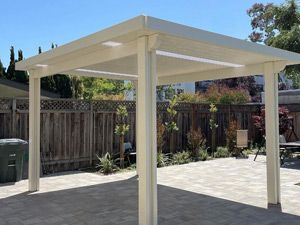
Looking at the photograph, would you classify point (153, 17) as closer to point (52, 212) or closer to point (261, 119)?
point (52, 212)

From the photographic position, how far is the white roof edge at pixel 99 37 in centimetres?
412

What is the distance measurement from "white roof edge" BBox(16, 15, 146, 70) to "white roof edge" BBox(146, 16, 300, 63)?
0.49 ft

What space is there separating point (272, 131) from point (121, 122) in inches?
205

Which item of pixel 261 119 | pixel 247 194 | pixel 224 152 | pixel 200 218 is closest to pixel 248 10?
pixel 261 119

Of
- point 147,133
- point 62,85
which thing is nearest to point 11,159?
point 147,133

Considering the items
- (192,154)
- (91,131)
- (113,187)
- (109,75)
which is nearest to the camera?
(113,187)

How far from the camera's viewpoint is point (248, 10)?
25.0 meters

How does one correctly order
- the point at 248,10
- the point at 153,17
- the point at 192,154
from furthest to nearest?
the point at 248,10
the point at 192,154
the point at 153,17

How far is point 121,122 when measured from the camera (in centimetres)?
1038

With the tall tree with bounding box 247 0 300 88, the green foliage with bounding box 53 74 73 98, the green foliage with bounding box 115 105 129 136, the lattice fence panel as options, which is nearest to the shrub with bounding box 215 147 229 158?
the tall tree with bounding box 247 0 300 88

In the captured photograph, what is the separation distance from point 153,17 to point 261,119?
1008 centimetres

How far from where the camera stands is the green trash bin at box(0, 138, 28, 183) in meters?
7.66

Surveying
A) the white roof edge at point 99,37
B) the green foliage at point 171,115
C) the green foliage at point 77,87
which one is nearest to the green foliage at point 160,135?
the green foliage at point 171,115

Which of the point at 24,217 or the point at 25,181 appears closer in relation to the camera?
the point at 24,217
